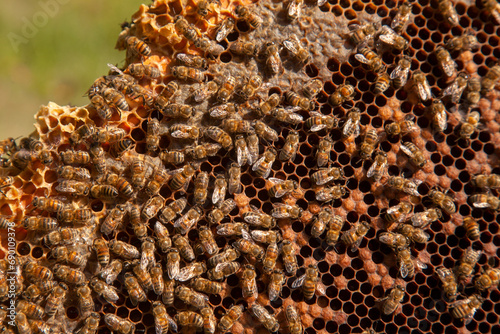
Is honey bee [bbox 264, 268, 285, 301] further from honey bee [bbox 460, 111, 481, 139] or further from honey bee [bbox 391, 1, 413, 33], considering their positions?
honey bee [bbox 391, 1, 413, 33]

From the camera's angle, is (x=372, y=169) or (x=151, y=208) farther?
(x=372, y=169)

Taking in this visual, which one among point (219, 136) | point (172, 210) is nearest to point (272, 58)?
point (219, 136)

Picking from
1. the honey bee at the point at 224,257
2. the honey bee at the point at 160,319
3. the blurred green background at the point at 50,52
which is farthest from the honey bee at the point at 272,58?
the blurred green background at the point at 50,52

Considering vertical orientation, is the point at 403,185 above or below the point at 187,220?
below

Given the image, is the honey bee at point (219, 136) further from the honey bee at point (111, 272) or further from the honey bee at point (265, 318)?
the honey bee at point (265, 318)

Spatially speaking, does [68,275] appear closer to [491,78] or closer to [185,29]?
[185,29]

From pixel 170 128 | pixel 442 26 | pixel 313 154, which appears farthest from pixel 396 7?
pixel 170 128
